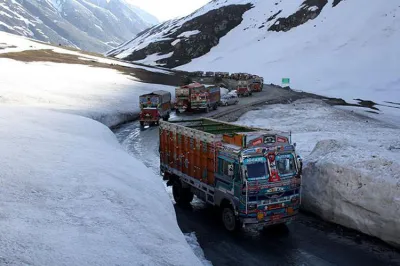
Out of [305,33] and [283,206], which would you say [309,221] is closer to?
→ [283,206]

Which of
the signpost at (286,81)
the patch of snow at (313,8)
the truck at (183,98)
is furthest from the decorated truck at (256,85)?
the patch of snow at (313,8)

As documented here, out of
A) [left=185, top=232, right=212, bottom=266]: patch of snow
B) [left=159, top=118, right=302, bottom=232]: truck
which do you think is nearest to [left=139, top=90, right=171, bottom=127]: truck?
[left=159, top=118, right=302, bottom=232]: truck

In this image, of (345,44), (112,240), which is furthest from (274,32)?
(112,240)

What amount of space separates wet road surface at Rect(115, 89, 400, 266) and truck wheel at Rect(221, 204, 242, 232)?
26 centimetres

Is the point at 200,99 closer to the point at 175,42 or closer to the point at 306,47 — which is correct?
the point at 306,47

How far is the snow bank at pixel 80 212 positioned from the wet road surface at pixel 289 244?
264cm

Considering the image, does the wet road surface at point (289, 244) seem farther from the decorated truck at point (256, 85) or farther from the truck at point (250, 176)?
the decorated truck at point (256, 85)

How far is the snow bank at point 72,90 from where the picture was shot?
42.9 meters

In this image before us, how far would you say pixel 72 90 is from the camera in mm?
53750

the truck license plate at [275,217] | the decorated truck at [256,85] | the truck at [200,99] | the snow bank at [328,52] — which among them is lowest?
the truck license plate at [275,217]

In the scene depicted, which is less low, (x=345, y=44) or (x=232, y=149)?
(x=345, y=44)

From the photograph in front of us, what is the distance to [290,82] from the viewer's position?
89.8m

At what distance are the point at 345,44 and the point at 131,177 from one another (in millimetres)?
92711

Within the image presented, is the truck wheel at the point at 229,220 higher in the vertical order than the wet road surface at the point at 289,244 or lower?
higher
